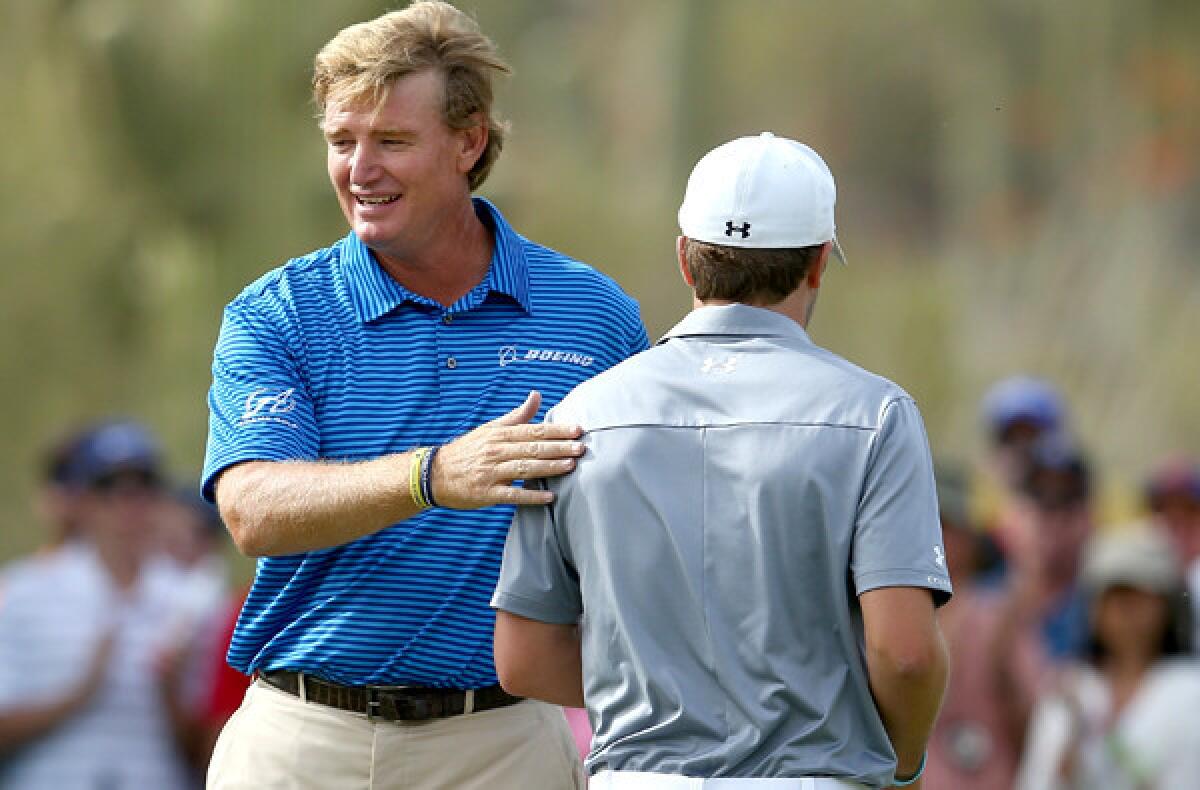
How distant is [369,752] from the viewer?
3342mm

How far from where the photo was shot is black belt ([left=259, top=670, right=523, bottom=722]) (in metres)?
3.35

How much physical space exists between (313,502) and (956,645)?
407 cm

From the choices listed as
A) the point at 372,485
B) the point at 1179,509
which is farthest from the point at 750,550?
the point at 1179,509

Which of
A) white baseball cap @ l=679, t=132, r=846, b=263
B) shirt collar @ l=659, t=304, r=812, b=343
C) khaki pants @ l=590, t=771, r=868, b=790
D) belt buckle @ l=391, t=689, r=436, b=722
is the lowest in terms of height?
belt buckle @ l=391, t=689, r=436, b=722

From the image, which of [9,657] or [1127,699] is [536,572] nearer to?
[1127,699]

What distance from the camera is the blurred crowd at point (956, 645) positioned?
651 centimetres

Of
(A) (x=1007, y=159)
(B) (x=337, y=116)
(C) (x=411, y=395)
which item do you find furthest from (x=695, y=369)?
(A) (x=1007, y=159)

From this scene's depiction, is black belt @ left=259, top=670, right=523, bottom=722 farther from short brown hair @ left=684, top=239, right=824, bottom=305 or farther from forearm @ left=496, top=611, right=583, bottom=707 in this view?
short brown hair @ left=684, top=239, right=824, bottom=305

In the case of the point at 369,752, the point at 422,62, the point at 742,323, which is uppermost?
the point at 422,62

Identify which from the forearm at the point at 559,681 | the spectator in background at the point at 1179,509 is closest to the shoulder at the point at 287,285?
the forearm at the point at 559,681

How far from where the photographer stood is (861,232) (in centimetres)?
1398

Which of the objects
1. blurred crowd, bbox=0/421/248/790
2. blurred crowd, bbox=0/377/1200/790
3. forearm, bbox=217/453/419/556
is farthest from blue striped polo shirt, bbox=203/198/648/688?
blurred crowd, bbox=0/421/248/790

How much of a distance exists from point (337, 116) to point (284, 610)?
87cm

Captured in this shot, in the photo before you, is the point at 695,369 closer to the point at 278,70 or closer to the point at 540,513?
the point at 540,513
